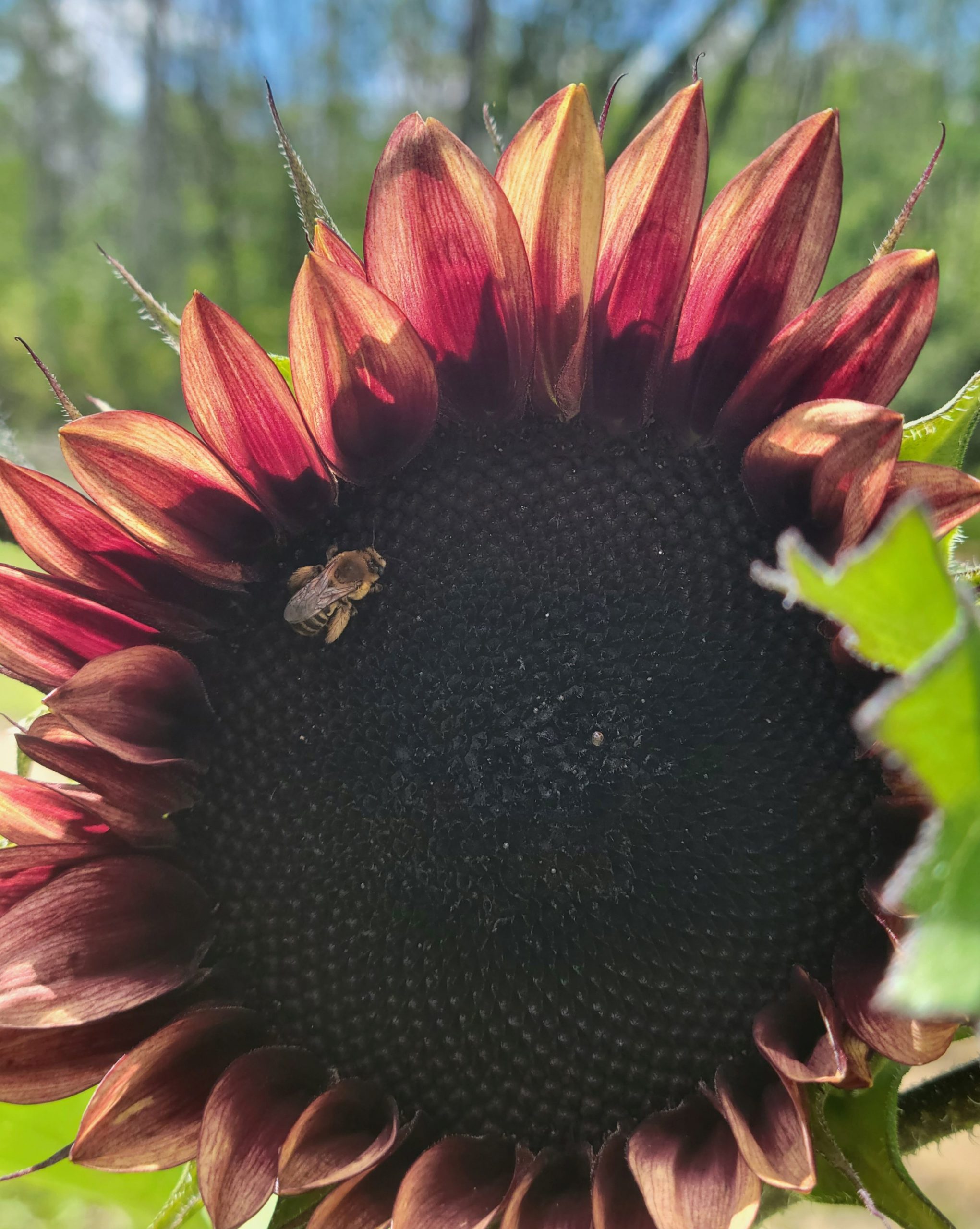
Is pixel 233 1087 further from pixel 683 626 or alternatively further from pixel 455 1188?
pixel 683 626

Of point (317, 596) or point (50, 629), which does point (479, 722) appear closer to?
point (317, 596)

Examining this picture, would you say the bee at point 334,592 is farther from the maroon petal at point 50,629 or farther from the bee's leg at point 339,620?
the maroon petal at point 50,629

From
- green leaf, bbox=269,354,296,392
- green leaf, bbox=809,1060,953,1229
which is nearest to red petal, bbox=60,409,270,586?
green leaf, bbox=269,354,296,392

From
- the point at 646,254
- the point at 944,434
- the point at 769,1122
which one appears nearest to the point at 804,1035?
the point at 769,1122

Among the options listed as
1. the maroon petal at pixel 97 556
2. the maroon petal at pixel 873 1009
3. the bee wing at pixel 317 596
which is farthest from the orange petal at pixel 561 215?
the maroon petal at pixel 873 1009

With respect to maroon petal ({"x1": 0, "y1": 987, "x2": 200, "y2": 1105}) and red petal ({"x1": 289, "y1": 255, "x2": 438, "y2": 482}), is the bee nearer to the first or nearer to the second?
red petal ({"x1": 289, "y1": 255, "x2": 438, "y2": 482})

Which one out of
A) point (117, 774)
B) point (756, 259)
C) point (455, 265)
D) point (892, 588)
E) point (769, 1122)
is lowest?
point (117, 774)
